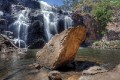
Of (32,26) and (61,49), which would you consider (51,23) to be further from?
(61,49)

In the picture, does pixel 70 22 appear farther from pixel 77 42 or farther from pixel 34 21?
pixel 77 42

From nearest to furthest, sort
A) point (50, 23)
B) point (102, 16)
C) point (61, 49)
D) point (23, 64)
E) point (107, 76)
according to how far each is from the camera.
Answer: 1. point (107, 76)
2. point (61, 49)
3. point (23, 64)
4. point (50, 23)
5. point (102, 16)

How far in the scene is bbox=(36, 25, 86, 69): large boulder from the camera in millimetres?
17156

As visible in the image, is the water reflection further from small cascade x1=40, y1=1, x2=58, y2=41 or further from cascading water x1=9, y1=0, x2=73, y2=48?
small cascade x1=40, y1=1, x2=58, y2=41

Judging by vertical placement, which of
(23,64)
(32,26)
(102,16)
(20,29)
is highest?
(102,16)

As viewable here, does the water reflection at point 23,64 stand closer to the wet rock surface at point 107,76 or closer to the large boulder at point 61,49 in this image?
the large boulder at point 61,49

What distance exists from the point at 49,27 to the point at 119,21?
36851 mm

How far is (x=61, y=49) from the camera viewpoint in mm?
17125

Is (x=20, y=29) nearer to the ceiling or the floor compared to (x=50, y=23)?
nearer to the floor

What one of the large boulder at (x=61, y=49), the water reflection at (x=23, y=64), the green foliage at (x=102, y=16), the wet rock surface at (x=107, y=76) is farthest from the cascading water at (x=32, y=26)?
the wet rock surface at (x=107, y=76)

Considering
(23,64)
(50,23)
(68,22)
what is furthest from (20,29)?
(23,64)

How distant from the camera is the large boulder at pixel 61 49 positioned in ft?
56.3

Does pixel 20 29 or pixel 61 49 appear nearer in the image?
pixel 61 49

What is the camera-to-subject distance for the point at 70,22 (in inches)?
2712
